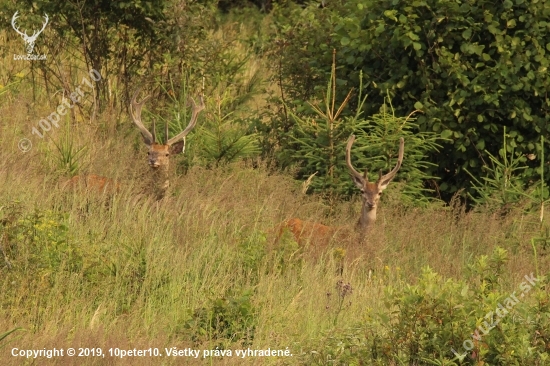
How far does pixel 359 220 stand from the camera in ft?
30.8

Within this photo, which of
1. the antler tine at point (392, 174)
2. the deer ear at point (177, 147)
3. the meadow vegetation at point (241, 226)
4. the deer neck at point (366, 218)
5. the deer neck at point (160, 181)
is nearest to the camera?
the meadow vegetation at point (241, 226)

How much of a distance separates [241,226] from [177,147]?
1.61 meters

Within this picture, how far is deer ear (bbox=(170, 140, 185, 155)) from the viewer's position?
10172 millimetres

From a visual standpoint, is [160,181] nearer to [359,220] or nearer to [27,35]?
[359,220]

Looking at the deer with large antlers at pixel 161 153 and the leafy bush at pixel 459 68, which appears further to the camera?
the leafy bush at pixel 459 68

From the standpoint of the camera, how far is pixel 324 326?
6.84 m

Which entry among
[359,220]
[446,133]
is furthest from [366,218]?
[446,133]

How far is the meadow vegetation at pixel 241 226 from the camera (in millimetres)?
5992

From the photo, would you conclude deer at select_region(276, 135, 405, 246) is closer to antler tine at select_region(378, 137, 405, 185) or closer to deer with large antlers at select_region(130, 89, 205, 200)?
antler tine at select_region(378, 137, 405, 185)

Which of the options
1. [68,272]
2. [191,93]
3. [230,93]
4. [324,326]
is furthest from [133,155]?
[324,326]

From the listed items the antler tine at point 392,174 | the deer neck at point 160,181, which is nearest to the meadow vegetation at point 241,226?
the deer neck at point 160,181

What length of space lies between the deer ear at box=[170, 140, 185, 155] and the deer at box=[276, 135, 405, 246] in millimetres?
1587

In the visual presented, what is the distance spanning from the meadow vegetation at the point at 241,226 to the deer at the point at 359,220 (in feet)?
0.52

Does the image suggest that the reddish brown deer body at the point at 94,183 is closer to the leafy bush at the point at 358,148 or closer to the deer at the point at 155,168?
the deer at the point at 155,168
